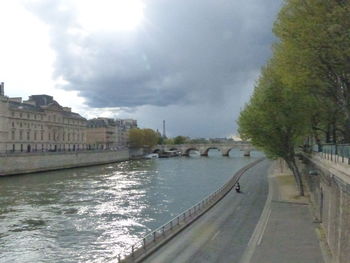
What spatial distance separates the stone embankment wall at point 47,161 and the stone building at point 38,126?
7.86m

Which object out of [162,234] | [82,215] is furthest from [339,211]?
[82,215]

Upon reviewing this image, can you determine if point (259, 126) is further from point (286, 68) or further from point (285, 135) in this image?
point (286, 68)

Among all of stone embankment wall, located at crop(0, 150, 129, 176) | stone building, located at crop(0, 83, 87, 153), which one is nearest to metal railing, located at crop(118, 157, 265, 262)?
stone embankment wall, located at crop(0, 150, 129, 176)

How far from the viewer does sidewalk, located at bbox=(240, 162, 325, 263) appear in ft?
77.7

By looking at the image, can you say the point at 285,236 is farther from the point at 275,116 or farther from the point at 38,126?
the point at 38,126

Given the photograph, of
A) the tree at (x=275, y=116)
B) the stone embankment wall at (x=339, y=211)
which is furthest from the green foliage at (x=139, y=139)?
the stone embankment wall at (x=339, y=211)

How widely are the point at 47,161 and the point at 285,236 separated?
3330 inches

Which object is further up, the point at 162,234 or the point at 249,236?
the point at 162,234

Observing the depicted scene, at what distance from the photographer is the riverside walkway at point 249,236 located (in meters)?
23.9

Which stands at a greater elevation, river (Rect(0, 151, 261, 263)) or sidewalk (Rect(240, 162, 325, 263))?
sidewalk (Rect(240, 162, 325, 263))

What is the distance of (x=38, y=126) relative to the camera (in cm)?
12544

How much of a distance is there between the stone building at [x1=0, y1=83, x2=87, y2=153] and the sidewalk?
254 ft

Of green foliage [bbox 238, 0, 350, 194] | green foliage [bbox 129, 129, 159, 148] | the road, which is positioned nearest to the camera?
the road

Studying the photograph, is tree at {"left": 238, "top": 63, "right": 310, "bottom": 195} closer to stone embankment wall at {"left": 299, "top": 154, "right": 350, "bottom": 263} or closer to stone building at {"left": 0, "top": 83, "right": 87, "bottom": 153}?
stone embankment wall at {"left": 299, "top": 154, "right": 350, "bottom": 263}
